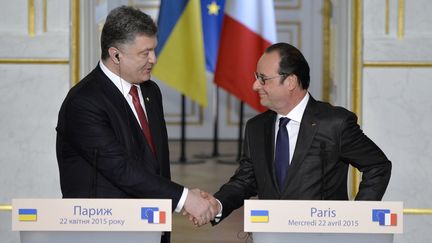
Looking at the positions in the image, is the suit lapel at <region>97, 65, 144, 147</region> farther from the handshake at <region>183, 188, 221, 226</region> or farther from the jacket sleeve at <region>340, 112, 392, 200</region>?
the jacket sleeve at <region>340, 112, 392, 200</region>

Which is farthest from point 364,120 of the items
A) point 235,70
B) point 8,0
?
point 235,70

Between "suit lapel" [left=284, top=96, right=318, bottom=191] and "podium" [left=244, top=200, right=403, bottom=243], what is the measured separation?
48 centimetres

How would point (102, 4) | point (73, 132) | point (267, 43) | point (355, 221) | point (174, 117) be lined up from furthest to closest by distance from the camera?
1. point (174, 117)
2. point (267, 43)
3. point (102, 4)
4. point (73, 132)
5. point (355, 221)

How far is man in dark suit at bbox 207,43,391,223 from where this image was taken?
2.95m

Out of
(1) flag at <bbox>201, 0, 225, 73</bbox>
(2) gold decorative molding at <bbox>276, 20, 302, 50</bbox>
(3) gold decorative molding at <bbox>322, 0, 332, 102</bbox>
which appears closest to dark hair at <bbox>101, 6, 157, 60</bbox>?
(1) flag at <bbox>201, 0, 225, 73</bbox>

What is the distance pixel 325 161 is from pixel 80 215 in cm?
90

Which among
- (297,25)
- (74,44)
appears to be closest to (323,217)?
(74,44)

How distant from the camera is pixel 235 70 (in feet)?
24.4

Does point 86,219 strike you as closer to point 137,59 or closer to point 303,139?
point 137,59

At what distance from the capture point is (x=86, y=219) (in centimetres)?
244

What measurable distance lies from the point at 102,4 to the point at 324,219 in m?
3.12

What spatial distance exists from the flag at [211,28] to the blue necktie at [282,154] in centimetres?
464

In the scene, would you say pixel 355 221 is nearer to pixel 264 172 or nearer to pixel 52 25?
pixel 264 172

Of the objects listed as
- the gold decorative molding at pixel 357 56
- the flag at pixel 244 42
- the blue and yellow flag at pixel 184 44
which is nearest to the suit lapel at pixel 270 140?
the gold decorative molding at pixel 357 56
